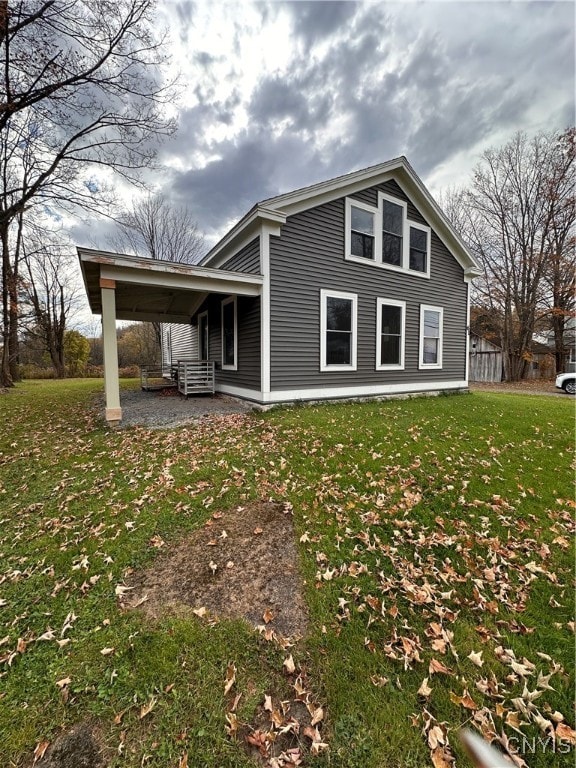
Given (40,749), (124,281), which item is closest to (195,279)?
(124,281)

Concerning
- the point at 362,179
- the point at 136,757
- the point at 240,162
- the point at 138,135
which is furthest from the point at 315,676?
the point at 240,162

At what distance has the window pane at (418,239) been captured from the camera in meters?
10.3

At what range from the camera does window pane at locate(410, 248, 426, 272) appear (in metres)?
10.4

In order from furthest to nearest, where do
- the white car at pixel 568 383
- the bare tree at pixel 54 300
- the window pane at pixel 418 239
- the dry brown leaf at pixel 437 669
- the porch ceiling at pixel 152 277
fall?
the bare tree at pixel 54 300 → the white car at pixel 568 383 → the window pane at pixel 418 239 → the porch ceiling at pixel 152 277 → the dry brown leaf at pixel 437 669

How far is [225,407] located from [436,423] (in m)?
4.97

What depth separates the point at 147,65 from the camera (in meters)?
9.39

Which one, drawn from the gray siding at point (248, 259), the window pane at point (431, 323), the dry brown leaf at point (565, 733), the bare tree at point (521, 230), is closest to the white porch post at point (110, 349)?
the gray siding at point (248, 259)

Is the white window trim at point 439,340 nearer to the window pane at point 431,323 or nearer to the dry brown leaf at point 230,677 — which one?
the window pane at point 431,323

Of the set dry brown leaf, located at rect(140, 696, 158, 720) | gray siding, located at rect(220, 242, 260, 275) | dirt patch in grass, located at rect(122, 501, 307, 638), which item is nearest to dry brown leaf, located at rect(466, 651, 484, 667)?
dirt patch in grass, located at rect(122, 501, 307, 638)

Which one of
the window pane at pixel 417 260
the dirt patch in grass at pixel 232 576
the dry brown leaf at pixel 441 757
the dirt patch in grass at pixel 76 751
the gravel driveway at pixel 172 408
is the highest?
the window pane at pixel 417 260

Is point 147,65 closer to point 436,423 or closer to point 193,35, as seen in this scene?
point 193,35

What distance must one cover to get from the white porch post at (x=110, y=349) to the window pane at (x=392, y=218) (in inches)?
304

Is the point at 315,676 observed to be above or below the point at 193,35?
below

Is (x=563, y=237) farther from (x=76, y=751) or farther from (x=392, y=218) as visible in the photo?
(x=76, y=751)
